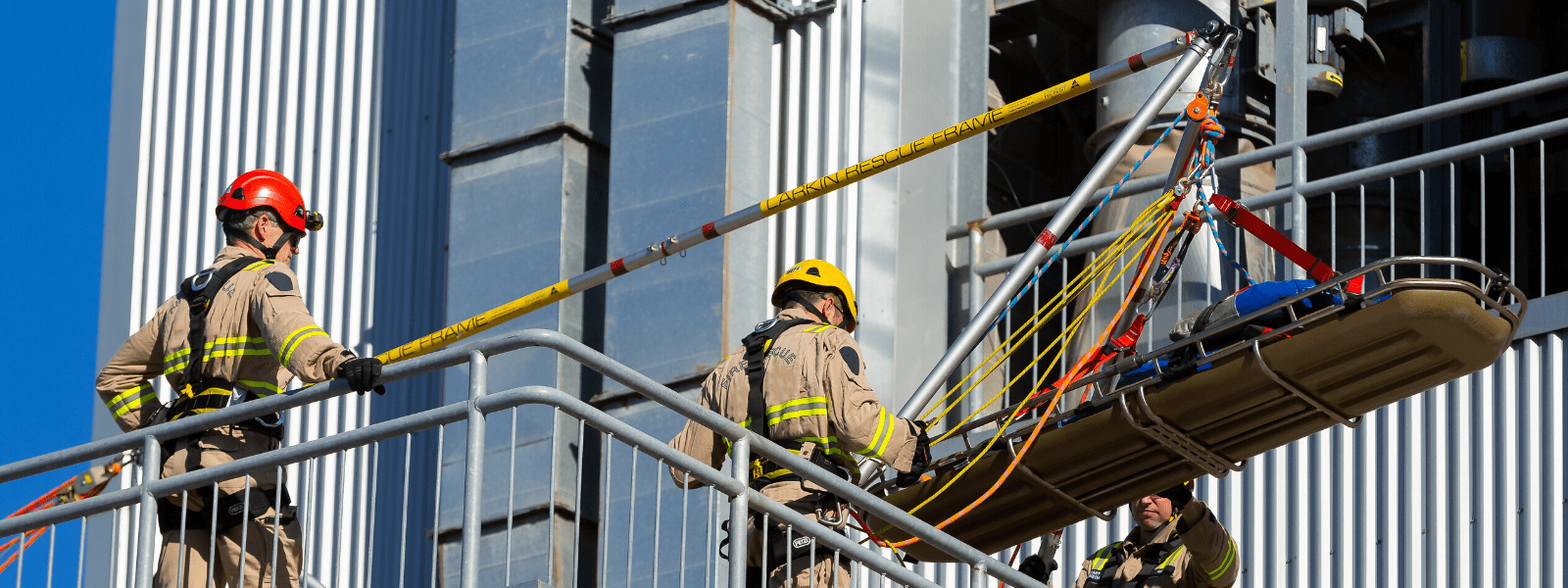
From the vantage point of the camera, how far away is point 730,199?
13867mm

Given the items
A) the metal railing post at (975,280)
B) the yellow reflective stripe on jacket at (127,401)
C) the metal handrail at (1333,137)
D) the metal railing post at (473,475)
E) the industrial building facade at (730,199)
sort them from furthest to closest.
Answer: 1. the metal railing post at (975,280)
2. the industrial building facade at (730,199)
3. the metal handrail at (1333,137)
4. the yellow reflective stripe on jacket at (127,401)
5. the metal railing post at (473,475)

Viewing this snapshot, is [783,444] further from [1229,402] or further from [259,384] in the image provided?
[259,384]

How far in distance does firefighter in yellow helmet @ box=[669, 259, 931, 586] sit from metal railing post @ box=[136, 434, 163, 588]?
203cm

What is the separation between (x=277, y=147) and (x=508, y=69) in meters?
2.29

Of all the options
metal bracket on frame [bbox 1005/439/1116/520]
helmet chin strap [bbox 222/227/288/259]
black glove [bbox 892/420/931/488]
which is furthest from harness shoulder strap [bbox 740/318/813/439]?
helmet chin strap [bbox 222/227/288/259]

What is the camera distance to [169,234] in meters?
16.6

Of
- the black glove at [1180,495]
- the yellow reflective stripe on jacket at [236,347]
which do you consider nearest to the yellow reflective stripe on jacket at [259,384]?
the yellow reflective stripe on jacket at [236,347]

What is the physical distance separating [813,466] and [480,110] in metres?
7.00

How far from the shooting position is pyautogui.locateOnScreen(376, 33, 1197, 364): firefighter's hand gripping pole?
11.2 metres

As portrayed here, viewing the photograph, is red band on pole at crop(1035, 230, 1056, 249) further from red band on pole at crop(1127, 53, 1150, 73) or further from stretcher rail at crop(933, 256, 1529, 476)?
stretcher rail at crop(933, 256, 1529, 476)

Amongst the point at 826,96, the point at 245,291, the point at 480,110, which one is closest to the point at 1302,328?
the point at 245,291

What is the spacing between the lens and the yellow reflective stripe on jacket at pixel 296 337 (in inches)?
334

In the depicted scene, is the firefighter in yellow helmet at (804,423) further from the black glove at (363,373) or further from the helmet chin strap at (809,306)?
the black glove at (363,373)

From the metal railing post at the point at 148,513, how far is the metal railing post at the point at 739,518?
2186 millimetres
